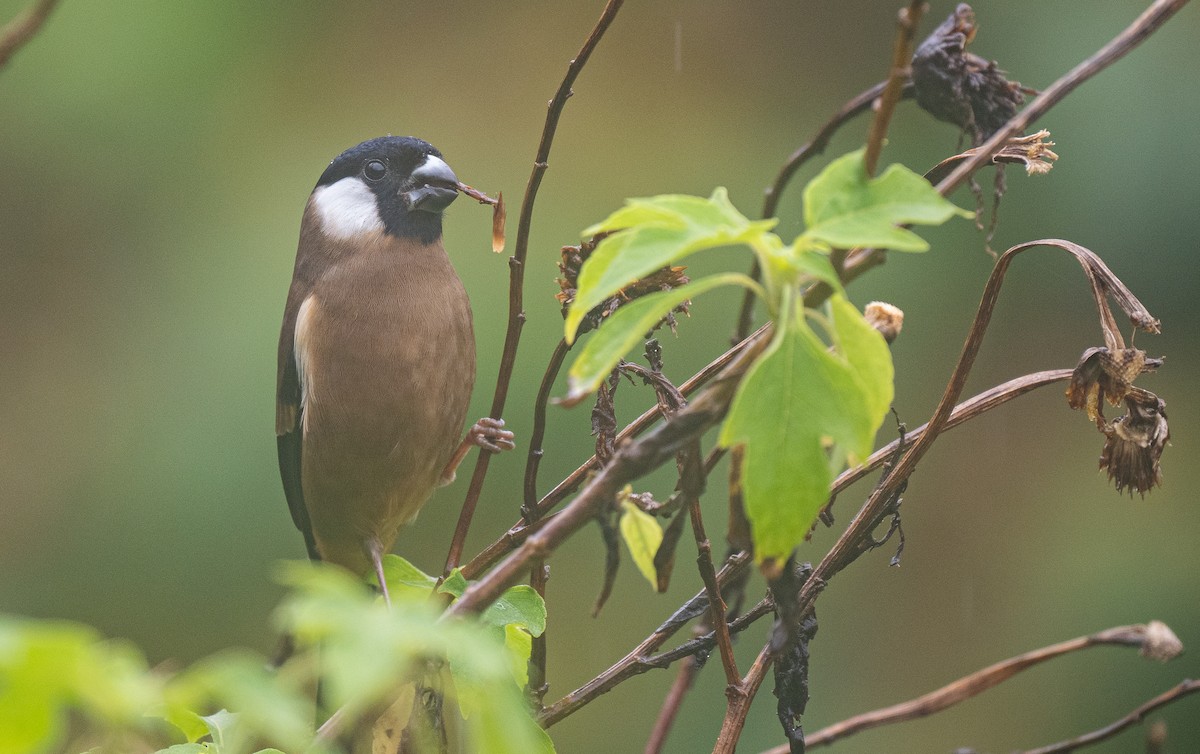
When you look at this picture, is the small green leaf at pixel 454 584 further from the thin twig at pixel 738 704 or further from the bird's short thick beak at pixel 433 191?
the bird's short thick beak at pixel 433 191

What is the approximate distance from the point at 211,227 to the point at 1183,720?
2420 millimetres

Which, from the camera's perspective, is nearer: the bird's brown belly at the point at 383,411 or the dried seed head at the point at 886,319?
the dried seed head at the point at 886,319

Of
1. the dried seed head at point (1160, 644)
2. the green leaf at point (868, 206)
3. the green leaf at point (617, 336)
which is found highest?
the green leaf at point (868, 206)

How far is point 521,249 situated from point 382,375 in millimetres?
768

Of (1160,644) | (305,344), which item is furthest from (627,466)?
(305,344)

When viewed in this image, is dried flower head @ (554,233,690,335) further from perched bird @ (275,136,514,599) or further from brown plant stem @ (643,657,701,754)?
perched bird @ (275,136,514,599)

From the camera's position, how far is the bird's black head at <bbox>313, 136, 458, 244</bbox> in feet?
5.70

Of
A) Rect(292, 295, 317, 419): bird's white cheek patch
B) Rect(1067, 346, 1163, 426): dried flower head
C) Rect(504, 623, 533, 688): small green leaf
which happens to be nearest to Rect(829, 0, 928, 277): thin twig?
Rect(1067, 346, 1163, 426): dried flower head

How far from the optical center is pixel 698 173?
2855 millimetres

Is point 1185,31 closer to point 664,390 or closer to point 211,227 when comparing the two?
point 664,390

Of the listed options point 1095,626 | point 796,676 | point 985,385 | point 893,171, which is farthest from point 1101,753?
point 893,171

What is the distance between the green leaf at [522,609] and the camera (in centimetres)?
79

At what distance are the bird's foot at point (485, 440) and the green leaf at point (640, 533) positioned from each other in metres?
0.23

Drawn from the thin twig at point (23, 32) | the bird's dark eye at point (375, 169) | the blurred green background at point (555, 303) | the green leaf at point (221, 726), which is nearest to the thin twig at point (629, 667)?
the green leaf at point (221, 726)
